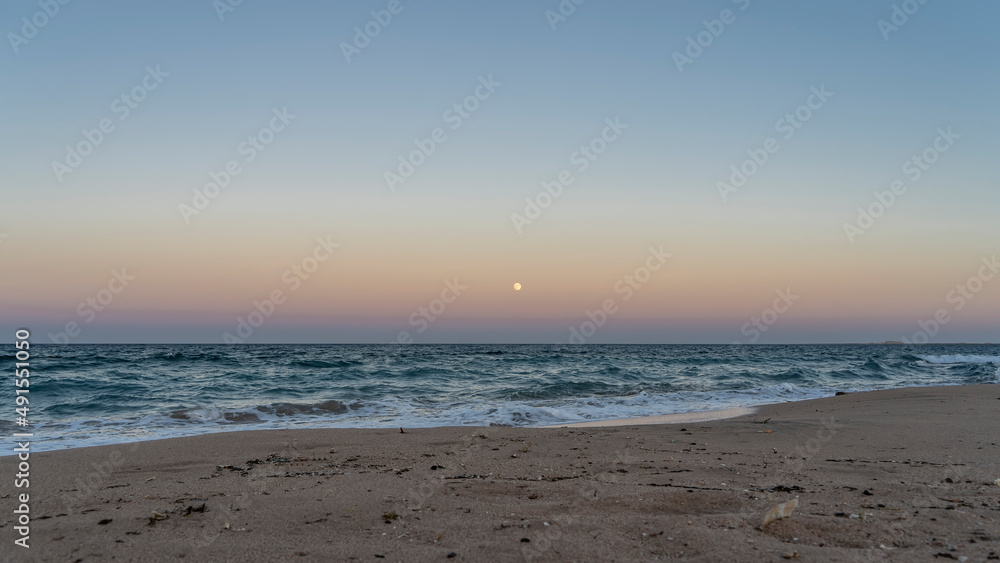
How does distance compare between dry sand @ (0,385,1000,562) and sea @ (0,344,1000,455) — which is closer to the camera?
dry sand @ (0,385,1000,562)

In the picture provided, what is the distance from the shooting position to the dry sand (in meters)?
3.44

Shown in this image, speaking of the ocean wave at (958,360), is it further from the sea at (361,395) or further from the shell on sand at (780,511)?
the shell on sand at (780,511)

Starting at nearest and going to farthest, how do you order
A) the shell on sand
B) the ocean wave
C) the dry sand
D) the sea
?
the dry sand, the shell on sand, the sea, the ocean wave

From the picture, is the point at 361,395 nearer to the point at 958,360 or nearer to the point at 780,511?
the point at 780,511

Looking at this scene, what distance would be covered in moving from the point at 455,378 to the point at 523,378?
272 centimetres

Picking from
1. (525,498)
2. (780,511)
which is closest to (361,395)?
(525,498)

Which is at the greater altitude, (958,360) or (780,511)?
(780,511)

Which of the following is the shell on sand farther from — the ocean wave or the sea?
the ocean wave

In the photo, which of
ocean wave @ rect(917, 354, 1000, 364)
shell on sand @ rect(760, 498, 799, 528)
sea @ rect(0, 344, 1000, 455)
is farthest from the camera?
ocean wave @ rect(917, 354, 1000, 364)

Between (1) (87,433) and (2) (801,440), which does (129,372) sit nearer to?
(1) (87,433)

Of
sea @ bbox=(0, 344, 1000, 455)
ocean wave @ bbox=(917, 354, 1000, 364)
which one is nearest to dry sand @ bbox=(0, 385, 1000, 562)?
sea @ bbox=(0, 344, 1000, 455)

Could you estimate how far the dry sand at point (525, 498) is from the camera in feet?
11.3

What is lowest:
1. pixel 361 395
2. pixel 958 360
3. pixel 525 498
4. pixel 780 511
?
pixel 958 360

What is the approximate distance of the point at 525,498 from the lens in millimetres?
4586
